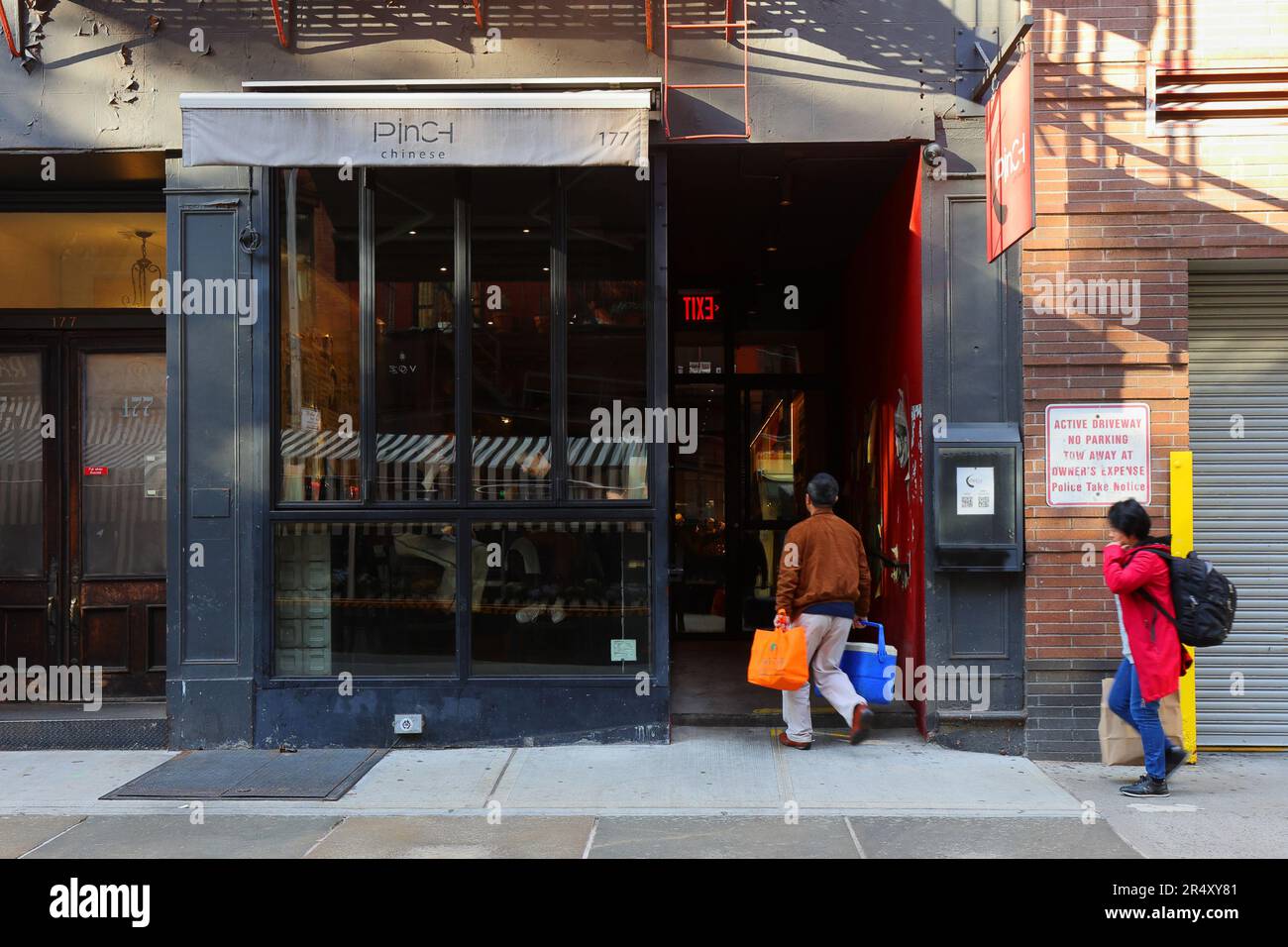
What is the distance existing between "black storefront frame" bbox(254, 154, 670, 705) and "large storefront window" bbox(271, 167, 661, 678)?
0.9 inches

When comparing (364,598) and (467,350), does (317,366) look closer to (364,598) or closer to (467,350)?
(467,350)

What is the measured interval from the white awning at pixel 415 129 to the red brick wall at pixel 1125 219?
303 centimetres

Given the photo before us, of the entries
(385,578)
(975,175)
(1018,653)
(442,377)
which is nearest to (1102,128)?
(975,175)

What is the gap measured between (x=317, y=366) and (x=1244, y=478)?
6840 mm

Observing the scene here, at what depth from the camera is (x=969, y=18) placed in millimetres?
7117

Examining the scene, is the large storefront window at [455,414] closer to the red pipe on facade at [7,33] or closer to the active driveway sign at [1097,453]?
the red pipe on facade at [7,33]

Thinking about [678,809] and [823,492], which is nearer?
[678,809]

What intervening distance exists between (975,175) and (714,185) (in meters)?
2.13

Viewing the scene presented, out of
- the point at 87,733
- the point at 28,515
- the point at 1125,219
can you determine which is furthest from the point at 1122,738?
the point at 28,515

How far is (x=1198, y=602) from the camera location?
5910 millimetres

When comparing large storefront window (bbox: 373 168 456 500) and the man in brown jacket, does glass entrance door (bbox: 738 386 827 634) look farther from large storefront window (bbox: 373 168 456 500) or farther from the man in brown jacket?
large storefront window (bbox: 373 168 456 500)

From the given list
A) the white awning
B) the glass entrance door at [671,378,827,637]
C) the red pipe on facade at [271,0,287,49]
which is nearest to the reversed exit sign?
the glass entrance door at [671,378,827,637]

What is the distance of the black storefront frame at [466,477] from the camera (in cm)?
726

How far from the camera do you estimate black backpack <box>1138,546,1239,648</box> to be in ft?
19.3
